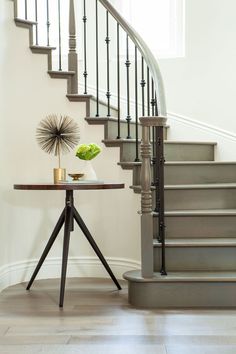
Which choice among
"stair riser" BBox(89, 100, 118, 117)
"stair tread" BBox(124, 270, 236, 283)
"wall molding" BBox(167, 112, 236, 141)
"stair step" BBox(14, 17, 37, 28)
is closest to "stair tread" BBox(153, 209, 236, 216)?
"stair tread" BBox(124, 270, 236, 283)

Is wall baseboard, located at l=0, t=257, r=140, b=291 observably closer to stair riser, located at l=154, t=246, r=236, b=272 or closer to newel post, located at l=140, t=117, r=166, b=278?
stair riser, located at l=154, t=246, r=236, b=272

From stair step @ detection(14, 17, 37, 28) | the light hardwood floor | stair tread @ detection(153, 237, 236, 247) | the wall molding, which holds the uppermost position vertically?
stair step @ detection(14, 17, 37, 28)

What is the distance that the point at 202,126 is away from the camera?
5055 mm

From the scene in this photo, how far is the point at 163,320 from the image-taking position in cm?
281

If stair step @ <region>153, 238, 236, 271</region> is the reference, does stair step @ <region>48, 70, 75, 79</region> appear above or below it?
above

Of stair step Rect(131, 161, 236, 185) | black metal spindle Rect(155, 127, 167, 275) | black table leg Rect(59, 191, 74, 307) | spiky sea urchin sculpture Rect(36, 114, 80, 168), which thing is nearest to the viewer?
black metal spindle Rect(155, 127, 167, 275)

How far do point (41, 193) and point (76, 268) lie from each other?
680 mm

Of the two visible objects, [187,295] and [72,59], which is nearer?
[187,295]

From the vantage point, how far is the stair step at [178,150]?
12.9 feet

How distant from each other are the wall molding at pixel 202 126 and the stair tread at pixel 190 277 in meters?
2.01

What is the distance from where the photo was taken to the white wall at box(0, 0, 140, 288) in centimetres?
385

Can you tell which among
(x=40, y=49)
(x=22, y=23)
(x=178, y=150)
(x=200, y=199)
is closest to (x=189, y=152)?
(x=178, y=150)

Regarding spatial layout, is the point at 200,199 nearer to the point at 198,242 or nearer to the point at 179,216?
the point at 179,216

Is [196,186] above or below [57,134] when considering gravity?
below
